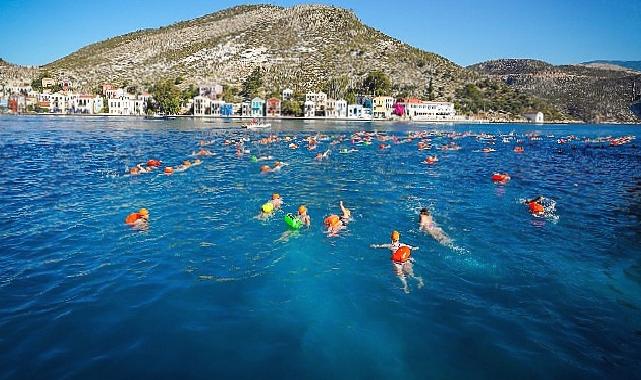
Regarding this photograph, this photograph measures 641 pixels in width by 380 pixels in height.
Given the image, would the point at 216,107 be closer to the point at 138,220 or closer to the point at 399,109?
the point at 399,109

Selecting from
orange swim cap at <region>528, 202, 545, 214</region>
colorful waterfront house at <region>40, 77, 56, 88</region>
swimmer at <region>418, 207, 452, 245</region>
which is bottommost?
swimmer at <region>418, 207, 452, 245</region>

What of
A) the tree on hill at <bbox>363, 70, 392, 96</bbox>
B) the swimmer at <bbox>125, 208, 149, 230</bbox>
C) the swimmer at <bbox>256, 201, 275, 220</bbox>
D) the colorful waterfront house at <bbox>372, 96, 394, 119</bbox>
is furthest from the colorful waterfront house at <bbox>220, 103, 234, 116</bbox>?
the swimmer at <bbox>125, 208, 149, 230</bbox>

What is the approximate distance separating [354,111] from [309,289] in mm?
138276

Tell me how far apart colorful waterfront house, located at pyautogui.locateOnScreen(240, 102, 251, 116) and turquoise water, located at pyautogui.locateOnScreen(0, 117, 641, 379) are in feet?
389

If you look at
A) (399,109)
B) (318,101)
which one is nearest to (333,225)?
(318,101)

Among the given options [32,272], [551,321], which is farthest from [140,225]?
[551,321]

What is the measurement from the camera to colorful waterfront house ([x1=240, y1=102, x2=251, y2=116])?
141125mm

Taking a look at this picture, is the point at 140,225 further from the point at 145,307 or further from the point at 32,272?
the point at 145,307

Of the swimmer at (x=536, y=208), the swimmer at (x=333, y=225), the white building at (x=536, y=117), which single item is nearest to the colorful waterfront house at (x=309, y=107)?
the white building at (x=536, y=117)

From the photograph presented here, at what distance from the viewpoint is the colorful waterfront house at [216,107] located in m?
145

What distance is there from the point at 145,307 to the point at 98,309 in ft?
3.33

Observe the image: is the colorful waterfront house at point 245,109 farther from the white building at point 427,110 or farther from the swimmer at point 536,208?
the swimmer at point 536,208

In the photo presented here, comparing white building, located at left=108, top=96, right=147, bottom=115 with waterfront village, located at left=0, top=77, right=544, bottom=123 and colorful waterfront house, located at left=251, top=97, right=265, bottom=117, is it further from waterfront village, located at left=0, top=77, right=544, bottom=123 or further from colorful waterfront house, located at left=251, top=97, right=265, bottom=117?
colorful waterfront house, located at left=251, top=97, right=265, bottom=117

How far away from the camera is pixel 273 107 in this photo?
462 ft
